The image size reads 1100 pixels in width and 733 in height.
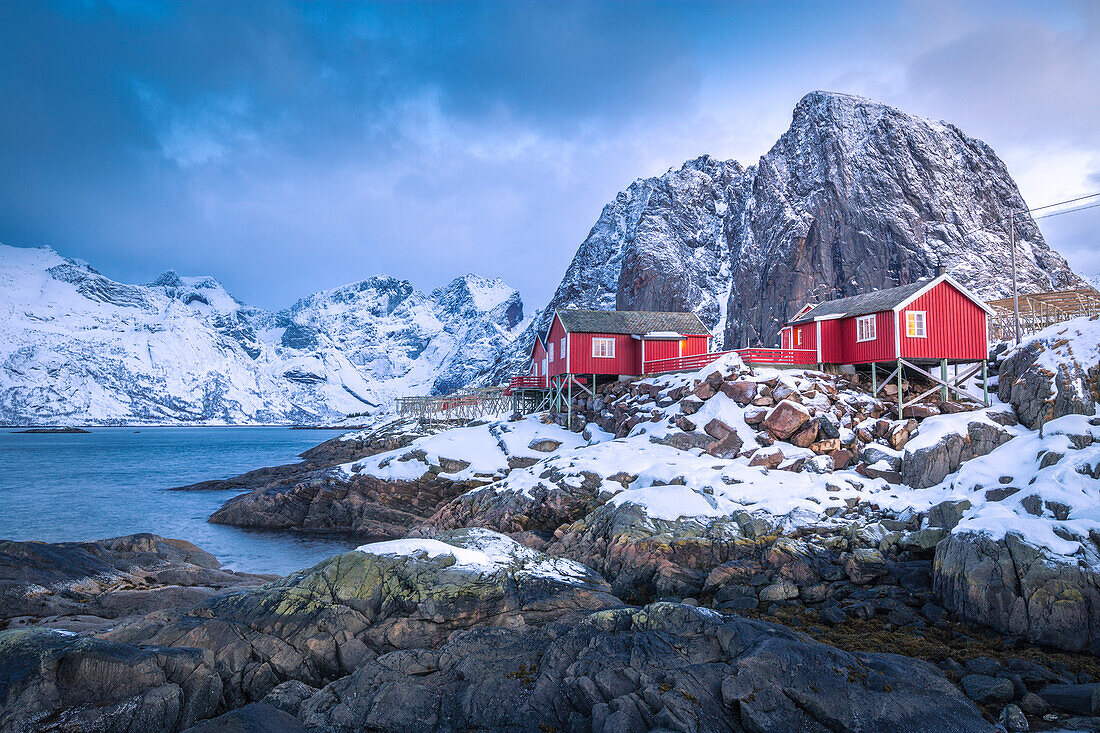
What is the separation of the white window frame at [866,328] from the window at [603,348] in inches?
617

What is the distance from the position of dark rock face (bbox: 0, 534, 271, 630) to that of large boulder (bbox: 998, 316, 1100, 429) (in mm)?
32312

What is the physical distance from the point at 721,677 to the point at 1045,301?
44.3 meters

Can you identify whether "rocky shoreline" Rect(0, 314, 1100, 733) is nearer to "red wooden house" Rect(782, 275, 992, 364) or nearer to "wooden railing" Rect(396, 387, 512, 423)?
"red wooden house" Rect(782, 275, 992, 364)

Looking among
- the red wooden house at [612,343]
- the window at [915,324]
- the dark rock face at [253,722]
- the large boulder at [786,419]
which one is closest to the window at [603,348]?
the red wooden house at [612,343]

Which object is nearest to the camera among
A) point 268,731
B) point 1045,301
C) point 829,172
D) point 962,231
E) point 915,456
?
point 268,731

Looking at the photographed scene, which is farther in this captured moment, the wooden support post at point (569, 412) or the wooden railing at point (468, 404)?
the wooden railing at point (468, 404)

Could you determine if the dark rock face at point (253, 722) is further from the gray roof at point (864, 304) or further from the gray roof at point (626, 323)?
the gray roof at point (626, 323)

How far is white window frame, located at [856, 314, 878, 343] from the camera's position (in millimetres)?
31500

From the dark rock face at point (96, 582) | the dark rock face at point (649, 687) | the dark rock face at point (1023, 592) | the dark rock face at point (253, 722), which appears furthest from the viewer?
the dark rock face at point (96, 582)

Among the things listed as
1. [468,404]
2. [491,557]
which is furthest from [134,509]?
[468,404]

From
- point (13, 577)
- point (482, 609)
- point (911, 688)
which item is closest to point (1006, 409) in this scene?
point (911, 688)

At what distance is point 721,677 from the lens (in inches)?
370

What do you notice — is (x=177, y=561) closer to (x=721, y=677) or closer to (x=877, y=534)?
(x=721, y=677)

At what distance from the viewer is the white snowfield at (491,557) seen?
45.1 feet
